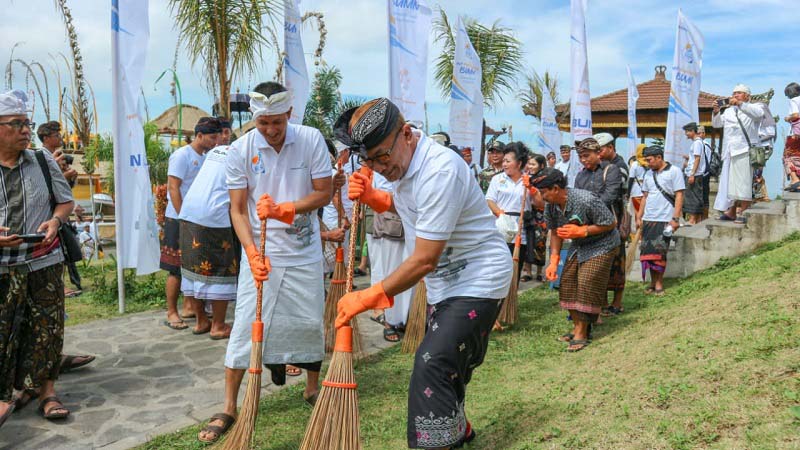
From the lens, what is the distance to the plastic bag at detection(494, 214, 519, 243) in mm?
6262

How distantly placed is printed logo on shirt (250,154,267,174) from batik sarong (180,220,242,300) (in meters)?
1.84

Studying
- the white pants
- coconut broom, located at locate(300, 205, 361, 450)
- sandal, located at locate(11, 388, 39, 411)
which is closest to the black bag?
sandal, located at locate(11, 388, 39, 411)

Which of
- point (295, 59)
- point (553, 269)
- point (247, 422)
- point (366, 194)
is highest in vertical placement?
point (295, 59)

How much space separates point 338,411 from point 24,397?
8.43ft

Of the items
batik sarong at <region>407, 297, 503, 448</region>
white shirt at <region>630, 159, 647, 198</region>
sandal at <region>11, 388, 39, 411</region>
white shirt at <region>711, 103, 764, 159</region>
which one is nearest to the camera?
batik sarong at <region>407, 297, 503, 448</region>

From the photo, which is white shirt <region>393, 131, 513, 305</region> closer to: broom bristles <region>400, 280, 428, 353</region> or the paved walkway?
the paved walkway

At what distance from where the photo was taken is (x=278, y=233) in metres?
3.54

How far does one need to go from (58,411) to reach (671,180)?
676 cm

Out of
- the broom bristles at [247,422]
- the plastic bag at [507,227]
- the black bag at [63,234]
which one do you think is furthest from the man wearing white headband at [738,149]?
the black bag at [63,234]

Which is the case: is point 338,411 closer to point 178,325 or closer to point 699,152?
point 178,325

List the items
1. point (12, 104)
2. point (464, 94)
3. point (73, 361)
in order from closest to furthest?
point (12, 104) < point (73, 361) < point (464, 94)

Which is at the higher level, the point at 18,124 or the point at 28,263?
the point at 18,124

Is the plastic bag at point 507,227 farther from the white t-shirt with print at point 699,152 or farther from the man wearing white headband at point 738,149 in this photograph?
the white t-shirt with print at point 699,152

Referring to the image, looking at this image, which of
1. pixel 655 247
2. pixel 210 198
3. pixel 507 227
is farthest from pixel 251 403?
pixel 655 247
